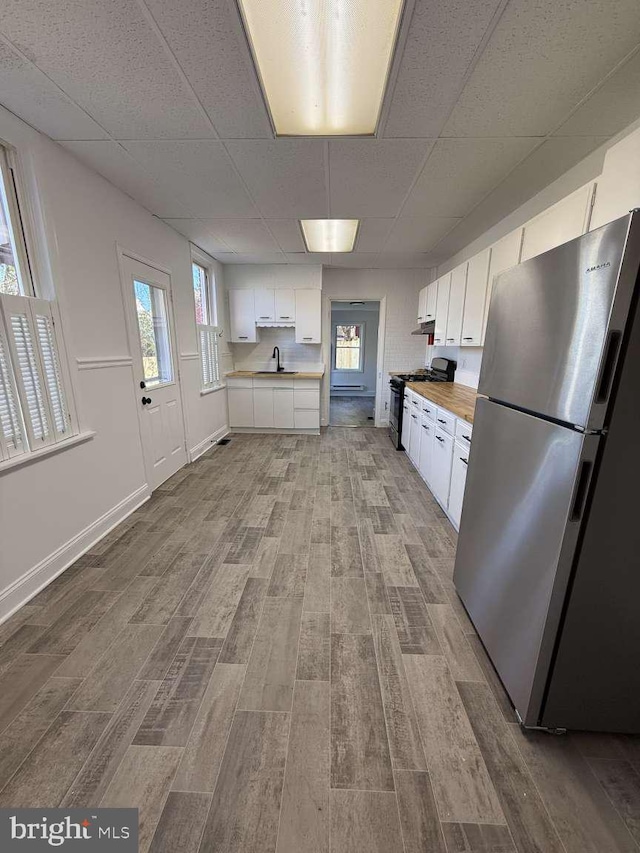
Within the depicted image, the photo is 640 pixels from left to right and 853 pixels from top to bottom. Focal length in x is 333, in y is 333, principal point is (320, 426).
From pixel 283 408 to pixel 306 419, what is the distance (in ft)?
1.33

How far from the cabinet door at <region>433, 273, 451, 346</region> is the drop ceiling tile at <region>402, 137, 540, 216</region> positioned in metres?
0.89

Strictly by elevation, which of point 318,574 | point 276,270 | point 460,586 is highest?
point 276,270

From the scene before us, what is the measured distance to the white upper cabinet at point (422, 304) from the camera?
4754 millimetres

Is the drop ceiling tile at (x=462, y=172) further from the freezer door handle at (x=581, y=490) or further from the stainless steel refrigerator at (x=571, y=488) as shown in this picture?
the freezer door handle at (x=581, y=490)

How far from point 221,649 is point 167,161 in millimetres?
2948

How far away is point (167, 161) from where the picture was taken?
7.28ft

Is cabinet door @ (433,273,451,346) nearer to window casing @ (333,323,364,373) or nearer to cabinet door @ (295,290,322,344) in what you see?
cabinet door @ (295,290,322,344)

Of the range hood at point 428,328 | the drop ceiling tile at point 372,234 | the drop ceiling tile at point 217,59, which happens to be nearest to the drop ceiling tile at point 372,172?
the drop ceiling tile at point 372,234

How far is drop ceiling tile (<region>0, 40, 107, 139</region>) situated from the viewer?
57.7 inches

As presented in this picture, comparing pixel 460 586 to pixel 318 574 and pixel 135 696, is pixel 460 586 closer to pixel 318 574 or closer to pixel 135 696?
pixel 318 574

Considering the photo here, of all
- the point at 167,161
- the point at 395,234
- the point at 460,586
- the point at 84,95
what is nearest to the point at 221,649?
the point at 460,586

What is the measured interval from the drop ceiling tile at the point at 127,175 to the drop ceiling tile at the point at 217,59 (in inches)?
32.2

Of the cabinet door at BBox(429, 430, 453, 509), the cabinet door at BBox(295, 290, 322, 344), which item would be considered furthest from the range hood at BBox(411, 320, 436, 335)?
the cabinet door at BBox(429, 430, 453, 509)

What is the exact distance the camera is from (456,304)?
3541 millimetres
